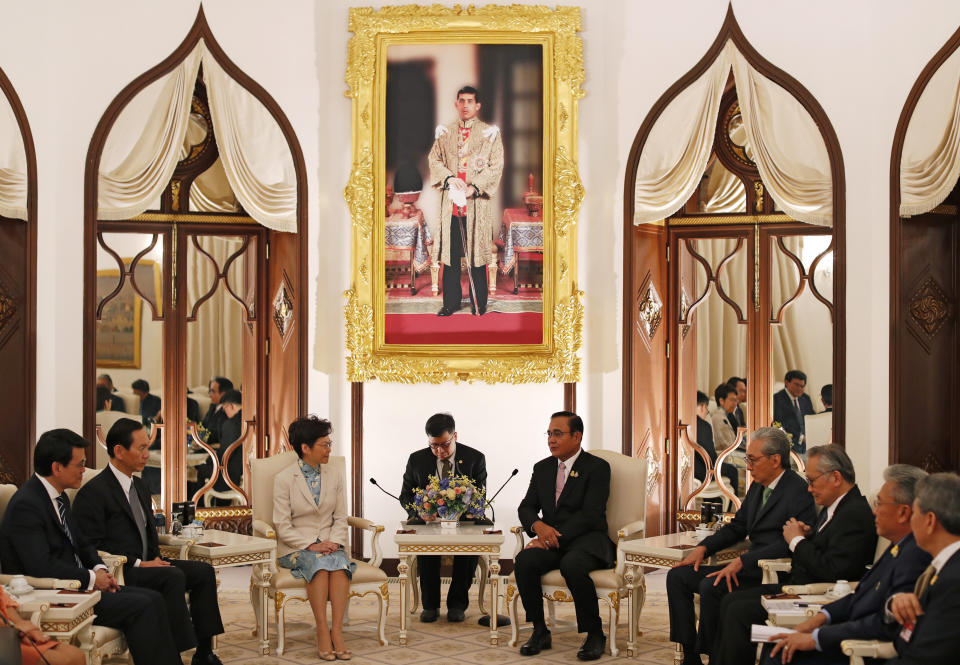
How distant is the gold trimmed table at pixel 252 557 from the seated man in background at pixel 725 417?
377 centimetres

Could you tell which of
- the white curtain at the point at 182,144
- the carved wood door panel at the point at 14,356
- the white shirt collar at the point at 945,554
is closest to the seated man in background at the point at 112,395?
the carved wood door panel at the point at 14,356

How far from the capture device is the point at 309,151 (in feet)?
27.0

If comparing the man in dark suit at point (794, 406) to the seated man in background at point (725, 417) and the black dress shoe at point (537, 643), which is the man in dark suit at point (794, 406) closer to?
→ the seated man in background at point (725, 417)

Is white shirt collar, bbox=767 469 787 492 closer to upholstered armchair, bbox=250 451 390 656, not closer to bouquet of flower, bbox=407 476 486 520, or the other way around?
bouquet of flower, bbox=407 476 486 520

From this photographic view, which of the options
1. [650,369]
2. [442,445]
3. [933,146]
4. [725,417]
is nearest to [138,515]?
[442,445]

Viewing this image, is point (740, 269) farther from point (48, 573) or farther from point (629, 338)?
point (48, 573)

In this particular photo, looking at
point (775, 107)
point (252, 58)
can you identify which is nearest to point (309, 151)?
point (252, 58)

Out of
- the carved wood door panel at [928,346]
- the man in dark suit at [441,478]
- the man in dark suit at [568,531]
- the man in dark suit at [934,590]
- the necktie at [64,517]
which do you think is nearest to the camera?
the man in dark suit at [934,590]

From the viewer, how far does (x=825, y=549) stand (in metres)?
5.35

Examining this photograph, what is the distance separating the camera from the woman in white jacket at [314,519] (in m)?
6.38

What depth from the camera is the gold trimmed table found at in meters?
6.29

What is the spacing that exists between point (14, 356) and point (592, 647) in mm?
4213

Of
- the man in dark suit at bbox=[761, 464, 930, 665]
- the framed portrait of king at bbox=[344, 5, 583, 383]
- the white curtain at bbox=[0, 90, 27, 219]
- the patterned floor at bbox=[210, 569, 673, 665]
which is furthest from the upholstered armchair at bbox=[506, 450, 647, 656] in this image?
the white curtain at bbox=[0, 90, 27, 219]

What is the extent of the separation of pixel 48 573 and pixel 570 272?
13.9 ft
